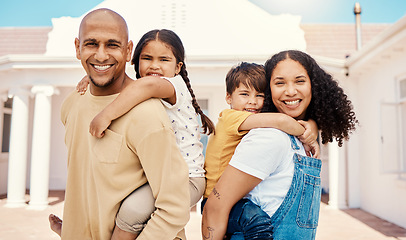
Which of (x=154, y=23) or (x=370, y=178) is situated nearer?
(x=370, y=178)

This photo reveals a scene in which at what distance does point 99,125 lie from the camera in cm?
136

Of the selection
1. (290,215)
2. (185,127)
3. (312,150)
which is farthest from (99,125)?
(312,150)

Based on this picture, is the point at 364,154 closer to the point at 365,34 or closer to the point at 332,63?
the point at 332,63

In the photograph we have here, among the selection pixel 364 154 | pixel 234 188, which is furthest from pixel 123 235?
pixel 364 154

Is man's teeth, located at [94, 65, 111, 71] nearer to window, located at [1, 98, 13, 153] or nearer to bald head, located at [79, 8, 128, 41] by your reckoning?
bald head, located at [79, 8, 128, 41]

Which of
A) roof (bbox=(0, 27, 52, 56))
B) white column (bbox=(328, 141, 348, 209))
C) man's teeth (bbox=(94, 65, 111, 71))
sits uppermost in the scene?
roof (bbox=(0, 27, 52, 56))

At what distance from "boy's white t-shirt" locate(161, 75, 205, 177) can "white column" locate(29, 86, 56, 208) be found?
24.3 feet

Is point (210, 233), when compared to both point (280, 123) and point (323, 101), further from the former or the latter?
point (323, 101)

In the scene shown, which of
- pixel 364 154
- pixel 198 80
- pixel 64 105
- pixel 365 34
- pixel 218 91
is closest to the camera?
pixel 64 105

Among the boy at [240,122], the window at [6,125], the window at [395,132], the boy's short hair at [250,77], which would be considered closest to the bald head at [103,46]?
the boy at [240,122]

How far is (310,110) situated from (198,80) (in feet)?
20.5

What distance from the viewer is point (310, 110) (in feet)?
5.82

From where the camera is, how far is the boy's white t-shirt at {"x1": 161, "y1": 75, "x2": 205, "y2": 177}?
5.63 feet

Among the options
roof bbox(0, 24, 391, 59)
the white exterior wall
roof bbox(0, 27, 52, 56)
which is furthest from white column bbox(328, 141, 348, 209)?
roof bbox(0, 27, 52, 56)
